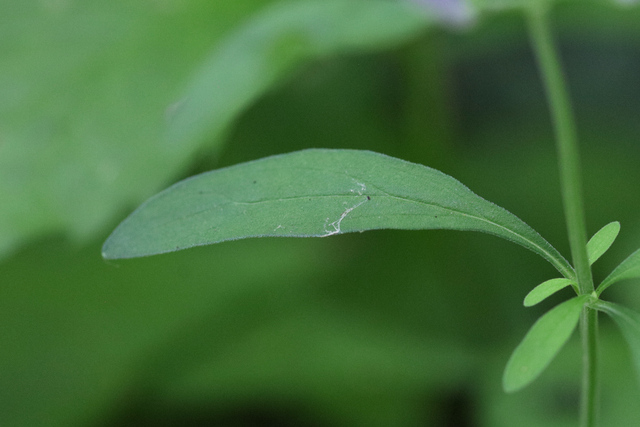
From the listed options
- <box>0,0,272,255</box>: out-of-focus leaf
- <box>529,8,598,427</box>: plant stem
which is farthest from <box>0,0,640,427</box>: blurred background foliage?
<box>529,8,598,427</box>: plant stem

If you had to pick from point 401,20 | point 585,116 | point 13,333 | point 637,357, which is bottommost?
point 13,333

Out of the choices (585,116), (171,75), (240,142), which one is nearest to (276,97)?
(240,142)

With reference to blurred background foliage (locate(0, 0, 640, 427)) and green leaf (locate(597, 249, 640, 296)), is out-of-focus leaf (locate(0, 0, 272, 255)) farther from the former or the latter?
green leaf (locate(597, 249, 640, 296))

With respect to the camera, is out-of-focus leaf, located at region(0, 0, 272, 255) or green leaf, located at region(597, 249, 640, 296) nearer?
green leaf, located at region(597, 249, 640, 296)

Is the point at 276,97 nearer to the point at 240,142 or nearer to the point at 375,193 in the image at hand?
the point at 240,142

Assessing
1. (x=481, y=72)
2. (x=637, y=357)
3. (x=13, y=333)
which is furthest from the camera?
(x=481, y=72)

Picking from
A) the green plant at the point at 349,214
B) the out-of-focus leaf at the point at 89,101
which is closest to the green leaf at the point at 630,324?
the green plant at the point at 349,214

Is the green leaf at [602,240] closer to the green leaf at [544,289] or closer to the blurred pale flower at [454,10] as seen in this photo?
the green leaf at [544,289]

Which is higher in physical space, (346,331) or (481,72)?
(481,72)
